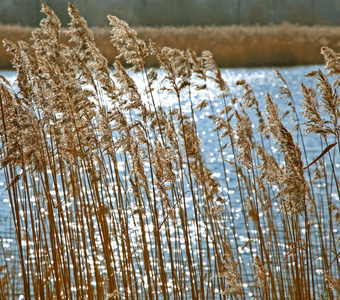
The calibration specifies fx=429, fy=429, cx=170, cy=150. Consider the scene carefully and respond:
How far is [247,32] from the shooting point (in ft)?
91.2

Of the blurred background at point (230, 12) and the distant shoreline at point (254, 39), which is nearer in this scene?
the distant shoreline at point (254, 39)

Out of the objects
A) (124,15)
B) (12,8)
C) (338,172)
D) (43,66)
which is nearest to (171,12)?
(124,15)

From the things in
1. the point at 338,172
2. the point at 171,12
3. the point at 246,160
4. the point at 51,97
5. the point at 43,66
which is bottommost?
the point at 246,160

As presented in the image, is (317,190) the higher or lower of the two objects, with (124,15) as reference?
Result: lower

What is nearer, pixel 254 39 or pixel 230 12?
pixel 254 39

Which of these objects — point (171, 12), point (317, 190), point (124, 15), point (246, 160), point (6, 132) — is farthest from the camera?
point (171, 12)

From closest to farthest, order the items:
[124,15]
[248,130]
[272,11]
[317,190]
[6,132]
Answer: [6,132] → [248,130] → [317,190] → [124,15] → [272,11]

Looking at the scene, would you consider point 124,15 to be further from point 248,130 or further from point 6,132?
point 6,132

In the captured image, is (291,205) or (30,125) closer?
(30,125)

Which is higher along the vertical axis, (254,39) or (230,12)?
(230,12)

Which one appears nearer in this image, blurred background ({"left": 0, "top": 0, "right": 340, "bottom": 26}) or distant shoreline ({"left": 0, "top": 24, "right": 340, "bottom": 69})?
distant shoreline ({"left": 0, "top": 24, "right": 340, "bottom": 69})

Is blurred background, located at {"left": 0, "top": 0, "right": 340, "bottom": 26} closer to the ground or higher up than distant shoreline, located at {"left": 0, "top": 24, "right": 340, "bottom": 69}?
higher up

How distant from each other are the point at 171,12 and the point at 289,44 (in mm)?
8050

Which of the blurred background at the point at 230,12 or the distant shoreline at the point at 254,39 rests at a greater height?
the blurred background at the point at 230,12
